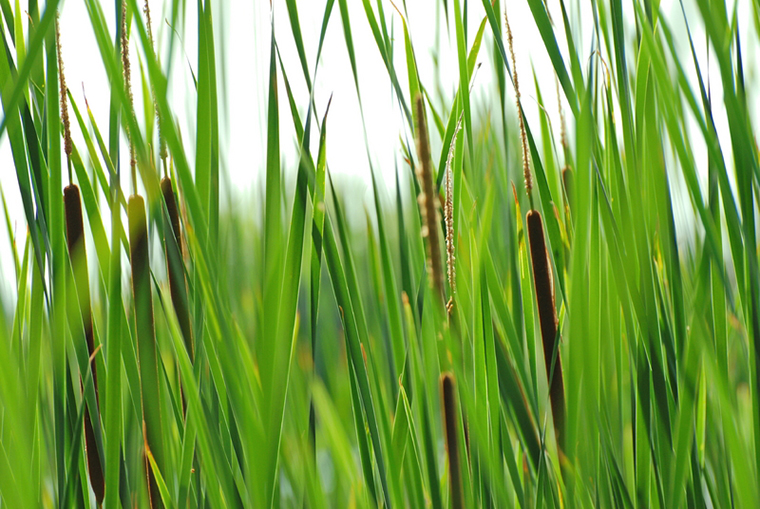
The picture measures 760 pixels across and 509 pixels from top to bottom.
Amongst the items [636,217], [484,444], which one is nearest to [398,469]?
[484,444]

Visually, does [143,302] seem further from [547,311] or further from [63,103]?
[547,311]

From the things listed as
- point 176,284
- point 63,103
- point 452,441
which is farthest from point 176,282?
point 452,441

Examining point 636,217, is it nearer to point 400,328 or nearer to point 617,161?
point 617,161

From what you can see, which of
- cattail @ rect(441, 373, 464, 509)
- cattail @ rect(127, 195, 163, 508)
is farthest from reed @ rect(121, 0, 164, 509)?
cattail @ rect(441, 373, 464, 509)

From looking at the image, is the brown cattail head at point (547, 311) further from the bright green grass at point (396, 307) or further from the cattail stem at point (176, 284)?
the cattail stem at point (176, 284)

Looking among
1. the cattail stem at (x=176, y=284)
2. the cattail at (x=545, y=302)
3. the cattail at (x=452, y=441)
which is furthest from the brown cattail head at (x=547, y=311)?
the cattail stem at (x=176, y=284)

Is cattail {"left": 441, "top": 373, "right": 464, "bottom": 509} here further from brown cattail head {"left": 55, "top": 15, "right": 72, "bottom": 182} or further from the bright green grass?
brown cattail head {"left": 55, "top": 15, "right": 72, "bottom": 182}
